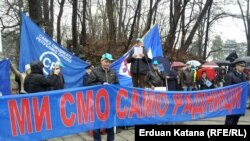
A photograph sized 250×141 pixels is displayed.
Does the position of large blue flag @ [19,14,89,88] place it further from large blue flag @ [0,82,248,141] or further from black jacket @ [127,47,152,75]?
large blue flag @ [0,82,248,141]

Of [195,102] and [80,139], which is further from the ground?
[195,102]

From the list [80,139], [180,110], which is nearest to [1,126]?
[80,139]

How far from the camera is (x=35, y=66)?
293 inches

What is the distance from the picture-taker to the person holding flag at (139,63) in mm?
9672

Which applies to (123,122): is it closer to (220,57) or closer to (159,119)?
(159,119)

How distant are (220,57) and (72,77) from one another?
6307 centimetres

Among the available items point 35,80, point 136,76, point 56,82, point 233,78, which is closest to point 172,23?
point 136,76

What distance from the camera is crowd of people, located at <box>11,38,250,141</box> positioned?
7.41 meters

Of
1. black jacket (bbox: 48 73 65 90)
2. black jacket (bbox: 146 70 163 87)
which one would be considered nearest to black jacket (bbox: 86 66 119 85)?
black jacket (bbox: 48 73 65 90)

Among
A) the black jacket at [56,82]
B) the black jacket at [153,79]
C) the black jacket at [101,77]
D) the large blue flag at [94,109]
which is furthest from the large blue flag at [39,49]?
the large blue flag at [94,109]
